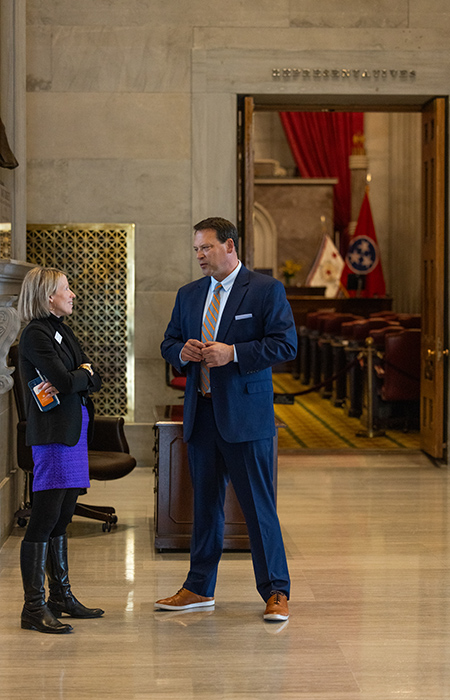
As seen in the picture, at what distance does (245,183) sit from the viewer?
7.98 metres

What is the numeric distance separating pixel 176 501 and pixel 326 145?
16.4m

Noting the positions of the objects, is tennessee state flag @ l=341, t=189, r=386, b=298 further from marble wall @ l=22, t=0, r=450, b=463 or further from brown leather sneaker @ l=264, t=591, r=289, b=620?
brown leather sneaker @ l=264, t=591, r=289, b=620

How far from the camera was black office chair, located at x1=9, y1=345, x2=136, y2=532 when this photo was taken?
18.4 ft

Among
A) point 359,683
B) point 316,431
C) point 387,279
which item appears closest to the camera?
point 359,683

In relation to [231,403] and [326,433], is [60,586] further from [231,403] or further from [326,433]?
[326,433]

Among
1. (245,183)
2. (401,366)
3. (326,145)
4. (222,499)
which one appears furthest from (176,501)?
(326,145)

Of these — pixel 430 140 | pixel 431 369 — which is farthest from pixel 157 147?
pixel 431 369

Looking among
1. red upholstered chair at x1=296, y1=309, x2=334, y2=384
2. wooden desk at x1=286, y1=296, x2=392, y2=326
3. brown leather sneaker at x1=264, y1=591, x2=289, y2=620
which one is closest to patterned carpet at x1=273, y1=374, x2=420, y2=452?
red upholstered chair at x1=296, y1=309, x2=334, y2=384

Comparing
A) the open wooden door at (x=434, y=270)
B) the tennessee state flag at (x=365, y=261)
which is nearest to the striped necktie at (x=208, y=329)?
the open wooden door at (x=434, y=270)

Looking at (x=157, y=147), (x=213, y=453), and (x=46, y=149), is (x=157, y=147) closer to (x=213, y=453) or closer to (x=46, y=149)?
(x=46, y=149)

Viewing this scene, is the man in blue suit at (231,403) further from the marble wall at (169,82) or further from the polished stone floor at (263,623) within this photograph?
the marble wall at (169,82)

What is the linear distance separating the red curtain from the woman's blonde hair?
17.2 meters

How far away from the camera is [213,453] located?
13.8 feet

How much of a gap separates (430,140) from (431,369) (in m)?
2.13
